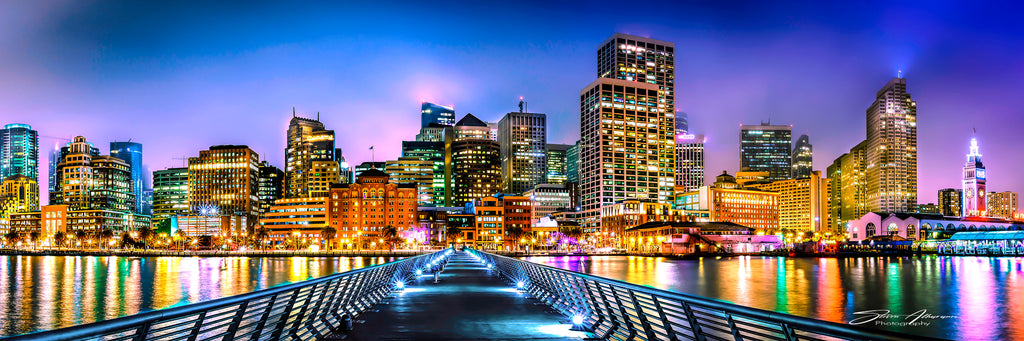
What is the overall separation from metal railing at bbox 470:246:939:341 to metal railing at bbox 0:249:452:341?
15.3 feet

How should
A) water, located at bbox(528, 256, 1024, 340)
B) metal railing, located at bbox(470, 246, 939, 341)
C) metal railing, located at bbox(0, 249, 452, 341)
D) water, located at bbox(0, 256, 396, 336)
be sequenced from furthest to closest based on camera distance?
water, located at bbox(0, 256, 396, 336)
water, located at bbox(528, 256, 1024, 340)
metal railing, located at bbox(470, 246, 939, 341)
metal railing, located at bbox(0, 249, 452, 341)

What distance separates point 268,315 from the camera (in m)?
10.3

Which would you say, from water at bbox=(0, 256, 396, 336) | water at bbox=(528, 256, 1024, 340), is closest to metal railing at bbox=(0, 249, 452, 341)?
water at bbox=(0, 256, 396, 336)

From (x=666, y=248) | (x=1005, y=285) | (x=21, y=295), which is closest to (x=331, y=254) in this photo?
(x=666, y=248)

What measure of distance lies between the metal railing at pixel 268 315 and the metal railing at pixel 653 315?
4.66 m

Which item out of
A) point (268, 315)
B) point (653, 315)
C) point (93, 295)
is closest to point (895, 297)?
point (653, 315)

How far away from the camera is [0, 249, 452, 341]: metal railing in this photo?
21.0ft

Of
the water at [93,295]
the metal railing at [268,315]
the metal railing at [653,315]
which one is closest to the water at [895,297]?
the metal railing at [653,315]

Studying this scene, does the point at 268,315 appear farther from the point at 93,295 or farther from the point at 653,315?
the point at 93,295

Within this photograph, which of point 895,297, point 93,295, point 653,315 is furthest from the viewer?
point 93,295

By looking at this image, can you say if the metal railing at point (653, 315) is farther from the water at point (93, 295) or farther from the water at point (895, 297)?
the water at point (895, 297)

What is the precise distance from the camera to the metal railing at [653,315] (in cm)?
669

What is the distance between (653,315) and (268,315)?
5291mm

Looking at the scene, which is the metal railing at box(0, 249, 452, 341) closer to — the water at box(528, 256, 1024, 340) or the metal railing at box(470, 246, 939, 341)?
the metal railing at box(470, 246, 939, 341)
